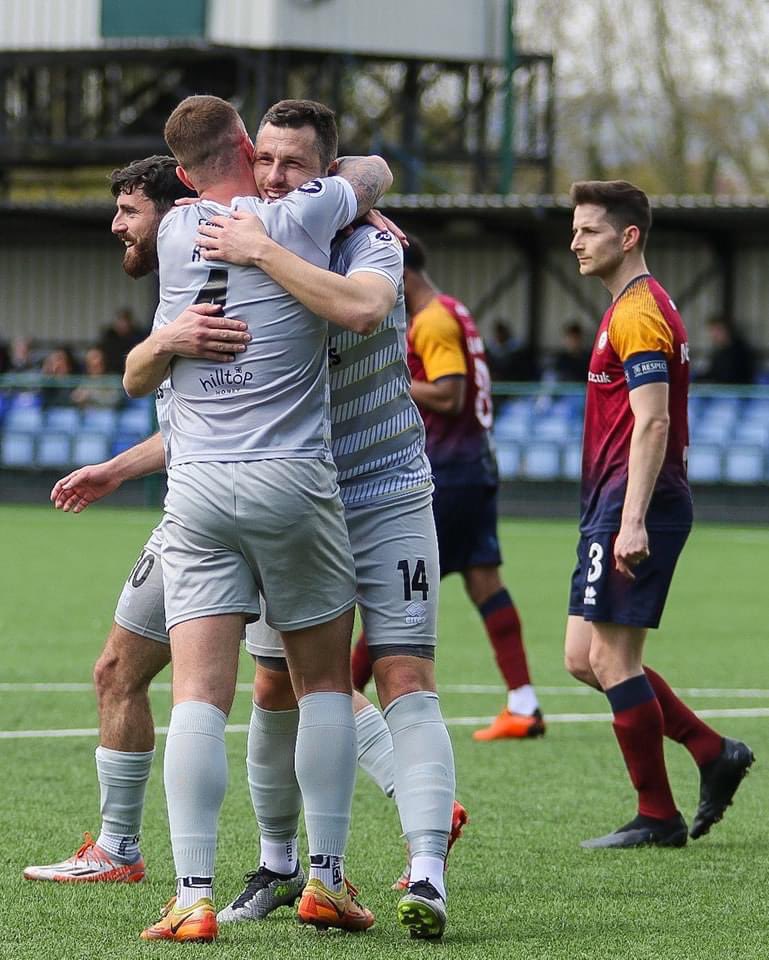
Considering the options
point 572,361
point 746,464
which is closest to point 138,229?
point 746,464

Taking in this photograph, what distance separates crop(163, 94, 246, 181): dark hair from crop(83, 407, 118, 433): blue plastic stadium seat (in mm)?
18990

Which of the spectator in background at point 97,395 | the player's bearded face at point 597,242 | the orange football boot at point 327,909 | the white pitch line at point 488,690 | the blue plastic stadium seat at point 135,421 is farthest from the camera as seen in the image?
the spectator in background at point 97,395

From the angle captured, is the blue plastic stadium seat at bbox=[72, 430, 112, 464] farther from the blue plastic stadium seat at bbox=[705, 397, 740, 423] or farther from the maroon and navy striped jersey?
the maroon and navy striped jersey

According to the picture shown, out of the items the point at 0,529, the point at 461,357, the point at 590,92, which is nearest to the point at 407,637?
the point at 461,357

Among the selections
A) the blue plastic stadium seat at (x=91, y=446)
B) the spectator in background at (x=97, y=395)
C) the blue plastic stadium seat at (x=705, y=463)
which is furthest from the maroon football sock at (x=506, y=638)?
the spectator in background at (x=97, y=395)

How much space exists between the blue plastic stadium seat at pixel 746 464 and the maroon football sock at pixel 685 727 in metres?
15.5

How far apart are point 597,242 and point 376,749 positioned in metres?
1.82

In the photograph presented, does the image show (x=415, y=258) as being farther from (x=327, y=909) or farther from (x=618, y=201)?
(x=327, y=909)

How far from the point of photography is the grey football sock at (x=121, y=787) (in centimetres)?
519

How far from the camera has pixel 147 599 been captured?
16.4ft

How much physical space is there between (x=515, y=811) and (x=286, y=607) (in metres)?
2.19

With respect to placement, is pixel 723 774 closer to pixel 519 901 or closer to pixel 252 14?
pixel 519 901

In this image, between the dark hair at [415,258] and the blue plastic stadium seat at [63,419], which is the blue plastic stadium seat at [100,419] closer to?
the blue plastic stadium seat at [63,419]

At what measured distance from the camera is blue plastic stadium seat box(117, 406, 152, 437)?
74.7 ft
